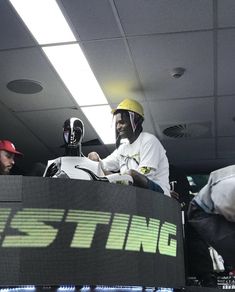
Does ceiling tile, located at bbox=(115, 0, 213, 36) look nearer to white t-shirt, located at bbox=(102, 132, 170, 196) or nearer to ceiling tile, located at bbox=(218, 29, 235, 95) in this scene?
ceiling tile, located at bbox=(218, 29, 235, 95)

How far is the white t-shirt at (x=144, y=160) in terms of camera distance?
107 inches

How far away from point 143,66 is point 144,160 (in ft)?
6.61

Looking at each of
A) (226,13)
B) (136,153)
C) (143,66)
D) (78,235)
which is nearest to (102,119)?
(143,66)

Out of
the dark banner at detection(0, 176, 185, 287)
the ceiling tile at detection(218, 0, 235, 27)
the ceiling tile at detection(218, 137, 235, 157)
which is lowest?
the dark banner at detection(0, 176, 185, 287)

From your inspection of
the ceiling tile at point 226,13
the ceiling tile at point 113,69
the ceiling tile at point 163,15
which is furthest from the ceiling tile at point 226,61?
the ceiling tile at point 113,69

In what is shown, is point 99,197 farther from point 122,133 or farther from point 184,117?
point 184,117

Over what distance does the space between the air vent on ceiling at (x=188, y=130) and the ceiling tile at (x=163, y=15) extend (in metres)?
2.21

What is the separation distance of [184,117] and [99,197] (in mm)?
3919

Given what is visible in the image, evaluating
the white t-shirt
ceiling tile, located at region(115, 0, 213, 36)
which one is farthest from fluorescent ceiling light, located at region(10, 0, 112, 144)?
the white t-shirt

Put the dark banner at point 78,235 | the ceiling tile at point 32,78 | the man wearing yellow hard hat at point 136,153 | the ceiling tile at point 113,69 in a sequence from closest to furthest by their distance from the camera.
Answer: the dark banner at point 78,235 < the man wearing yellow hard hat at point 136,153 < the ceiling tile at point 113,69 < the ceiling tile at point 32,78

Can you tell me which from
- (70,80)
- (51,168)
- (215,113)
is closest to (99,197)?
(51,168)

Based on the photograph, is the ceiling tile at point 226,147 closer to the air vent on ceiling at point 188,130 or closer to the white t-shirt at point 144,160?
the air vent on ceiling at point 188,130

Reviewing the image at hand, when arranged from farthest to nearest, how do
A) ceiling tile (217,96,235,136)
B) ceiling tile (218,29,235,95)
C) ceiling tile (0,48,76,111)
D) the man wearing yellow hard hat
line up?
ceiling tile (217,96,235,136), ceiling tile (0,48,76,111), ceiling tile (218,29,235,95), the man wearing yellow hard hat

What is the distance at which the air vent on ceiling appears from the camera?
19.8 feet
